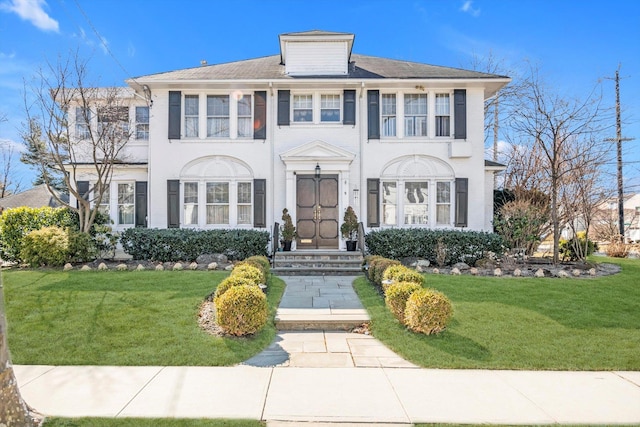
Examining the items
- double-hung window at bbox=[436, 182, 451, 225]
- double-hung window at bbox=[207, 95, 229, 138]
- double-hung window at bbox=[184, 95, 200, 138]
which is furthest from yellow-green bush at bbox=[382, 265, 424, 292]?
double-hung window at bbox=[184, 95, 200, 138]

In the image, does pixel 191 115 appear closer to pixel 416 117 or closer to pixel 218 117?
pixel 218 117

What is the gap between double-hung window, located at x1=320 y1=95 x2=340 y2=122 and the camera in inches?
504

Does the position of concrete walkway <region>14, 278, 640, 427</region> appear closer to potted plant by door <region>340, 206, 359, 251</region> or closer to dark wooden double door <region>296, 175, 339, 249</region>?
potted plant by door <region>340, 206, 359, 251</region>

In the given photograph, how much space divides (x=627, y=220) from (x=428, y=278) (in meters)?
29.5

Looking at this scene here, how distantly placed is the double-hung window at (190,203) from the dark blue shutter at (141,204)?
1.38 metres

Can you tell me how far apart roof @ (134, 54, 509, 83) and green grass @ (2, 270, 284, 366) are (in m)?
7.20

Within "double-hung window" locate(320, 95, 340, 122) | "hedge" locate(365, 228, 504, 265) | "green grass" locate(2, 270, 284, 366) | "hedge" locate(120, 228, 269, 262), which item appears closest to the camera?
"green grass" locate(2, 270, 284, 366)

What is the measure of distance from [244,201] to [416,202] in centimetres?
574

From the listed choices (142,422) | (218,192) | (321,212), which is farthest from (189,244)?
(142,422)

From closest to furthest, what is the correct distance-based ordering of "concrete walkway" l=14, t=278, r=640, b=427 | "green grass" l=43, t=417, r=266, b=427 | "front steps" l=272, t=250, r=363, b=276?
"green grass" l=43, t=417, r=266, b=427
"concrete walkway" l=14, t=278, r=640, b=427
"front steps" l=272, t=250, r=363, b=276

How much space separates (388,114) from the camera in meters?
12.8

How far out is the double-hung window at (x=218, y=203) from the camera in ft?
42.0

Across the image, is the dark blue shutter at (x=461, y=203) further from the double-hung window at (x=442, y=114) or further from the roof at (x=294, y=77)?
the roof at (x=294, y=77)

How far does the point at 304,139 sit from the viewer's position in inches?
496
